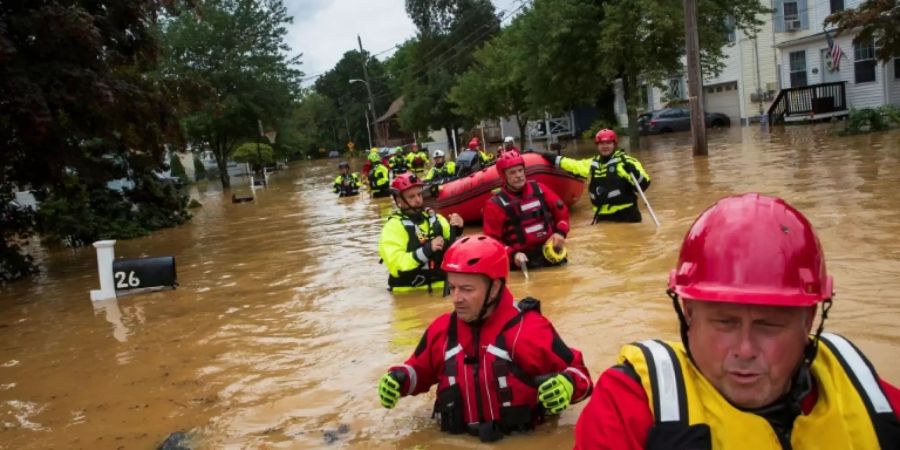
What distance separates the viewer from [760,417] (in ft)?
5.83

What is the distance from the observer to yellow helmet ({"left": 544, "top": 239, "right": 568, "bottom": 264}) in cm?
787

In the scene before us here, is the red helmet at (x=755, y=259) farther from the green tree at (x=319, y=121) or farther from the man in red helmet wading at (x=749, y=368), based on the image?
the green tree at (x=319, y=121)

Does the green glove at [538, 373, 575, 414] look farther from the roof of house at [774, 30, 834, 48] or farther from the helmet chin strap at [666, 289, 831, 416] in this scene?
the roof of house at [774, 30, 834, 48]

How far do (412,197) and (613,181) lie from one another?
156 inches

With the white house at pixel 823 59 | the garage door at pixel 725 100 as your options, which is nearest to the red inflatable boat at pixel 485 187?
the white house at pixel 823 59

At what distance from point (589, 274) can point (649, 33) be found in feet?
58.8

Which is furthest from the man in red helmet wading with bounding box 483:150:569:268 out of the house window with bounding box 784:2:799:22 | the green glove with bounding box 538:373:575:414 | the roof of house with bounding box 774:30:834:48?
the house window with bounding box 784:2:799:22

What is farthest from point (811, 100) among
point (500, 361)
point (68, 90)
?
point (500, 361)

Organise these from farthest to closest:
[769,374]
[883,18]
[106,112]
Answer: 1. [883,18]
2. [106,112]
3. [769,374]

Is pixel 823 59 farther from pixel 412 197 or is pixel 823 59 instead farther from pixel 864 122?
pixel 412 197

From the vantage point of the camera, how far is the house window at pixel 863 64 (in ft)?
92.6

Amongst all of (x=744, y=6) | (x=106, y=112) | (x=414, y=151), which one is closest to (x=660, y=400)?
(x=106, y=112)

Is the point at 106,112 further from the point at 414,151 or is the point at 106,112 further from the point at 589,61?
the point at 589,61

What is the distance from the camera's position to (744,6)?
2430 centimetres
